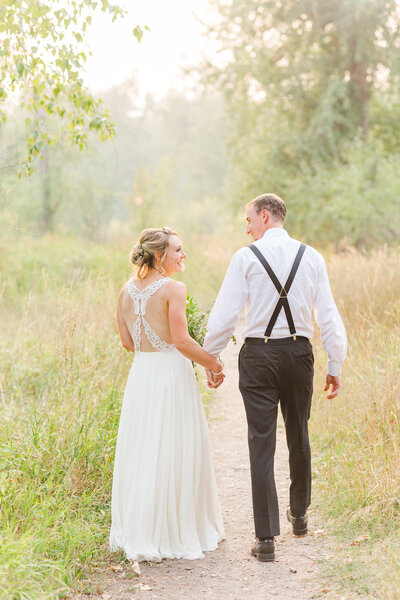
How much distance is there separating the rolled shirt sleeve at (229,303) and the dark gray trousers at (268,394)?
0.17 metres

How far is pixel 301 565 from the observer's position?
14.2 feet

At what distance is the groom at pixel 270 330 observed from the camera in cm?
423

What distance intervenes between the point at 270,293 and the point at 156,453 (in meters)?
1.24

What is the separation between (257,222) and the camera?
14.4ft

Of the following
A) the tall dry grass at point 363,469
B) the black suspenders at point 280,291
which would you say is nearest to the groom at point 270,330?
the black suspenders at point 280,291

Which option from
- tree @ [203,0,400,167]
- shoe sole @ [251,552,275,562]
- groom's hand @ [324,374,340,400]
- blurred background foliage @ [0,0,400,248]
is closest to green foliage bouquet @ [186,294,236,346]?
groom's hand @ [324,374,340,400]

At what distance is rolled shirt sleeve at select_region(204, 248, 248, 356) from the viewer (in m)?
4.25

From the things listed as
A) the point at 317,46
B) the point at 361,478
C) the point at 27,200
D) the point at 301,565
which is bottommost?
the point at 301,565

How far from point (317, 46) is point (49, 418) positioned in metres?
16.1

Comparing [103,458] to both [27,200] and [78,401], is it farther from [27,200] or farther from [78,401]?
[27,200]

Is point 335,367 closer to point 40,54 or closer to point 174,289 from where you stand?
point 174,289

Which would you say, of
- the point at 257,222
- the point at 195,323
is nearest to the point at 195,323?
the point at 195,323

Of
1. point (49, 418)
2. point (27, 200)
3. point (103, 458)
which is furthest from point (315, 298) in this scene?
point (27, 200)

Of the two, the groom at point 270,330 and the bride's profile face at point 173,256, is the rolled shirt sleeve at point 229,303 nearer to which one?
the groom at point 270,330
